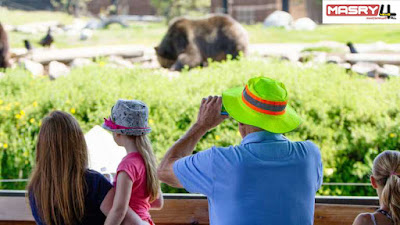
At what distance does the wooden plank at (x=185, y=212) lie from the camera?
303 centimetres

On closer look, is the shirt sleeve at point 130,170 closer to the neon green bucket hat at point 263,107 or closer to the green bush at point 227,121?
the neon green bucket hat at point 263,107

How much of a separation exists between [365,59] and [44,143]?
4653mm

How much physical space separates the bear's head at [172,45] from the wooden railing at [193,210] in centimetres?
408

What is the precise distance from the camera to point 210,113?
2.06 meters

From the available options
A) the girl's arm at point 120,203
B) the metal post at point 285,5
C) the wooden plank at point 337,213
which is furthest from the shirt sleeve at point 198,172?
the metal post at point 285,5

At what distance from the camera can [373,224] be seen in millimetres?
2229

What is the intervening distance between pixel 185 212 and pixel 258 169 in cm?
136

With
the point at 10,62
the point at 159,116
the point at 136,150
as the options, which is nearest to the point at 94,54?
the point at 10,62

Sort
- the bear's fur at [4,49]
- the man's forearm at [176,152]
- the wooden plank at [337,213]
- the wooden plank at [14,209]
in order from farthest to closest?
the bear's fur at [4,49] < the wooden plank at [14,209] < the wooden plank at [337,213] < the man's forearm at [176,152]

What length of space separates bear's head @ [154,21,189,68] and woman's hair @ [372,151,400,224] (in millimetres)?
4952

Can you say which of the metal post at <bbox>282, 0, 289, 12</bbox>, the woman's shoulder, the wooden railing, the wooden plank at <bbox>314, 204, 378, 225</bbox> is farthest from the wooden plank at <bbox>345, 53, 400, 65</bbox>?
the woman's shoulder

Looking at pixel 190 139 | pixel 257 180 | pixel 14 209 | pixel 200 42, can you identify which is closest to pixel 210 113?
pixel 190 139

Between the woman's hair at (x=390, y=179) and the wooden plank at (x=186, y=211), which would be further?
the wooden plank at (x=186, y=211)

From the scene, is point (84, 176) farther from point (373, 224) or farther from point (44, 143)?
point (373, 224)
